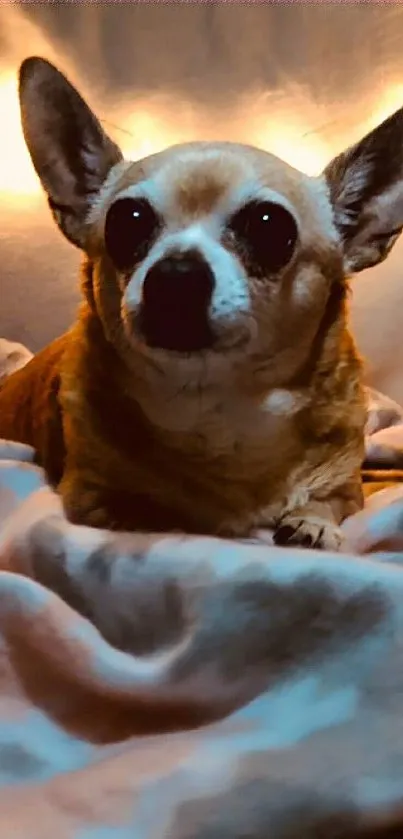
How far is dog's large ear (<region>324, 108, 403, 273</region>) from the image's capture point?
0.95 metres

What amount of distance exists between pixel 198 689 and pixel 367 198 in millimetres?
513

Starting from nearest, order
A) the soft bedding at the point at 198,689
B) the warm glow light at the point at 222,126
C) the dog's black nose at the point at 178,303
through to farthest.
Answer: the soft bedding at the point at 198,689
the dog's black nose at the point at 178,303
the warm glow light at the point at 222,126

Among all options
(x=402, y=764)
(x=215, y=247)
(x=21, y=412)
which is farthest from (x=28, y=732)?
(x=21, y=412)

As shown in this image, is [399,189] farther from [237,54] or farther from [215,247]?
[237,54]

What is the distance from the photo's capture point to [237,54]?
151 centimetres

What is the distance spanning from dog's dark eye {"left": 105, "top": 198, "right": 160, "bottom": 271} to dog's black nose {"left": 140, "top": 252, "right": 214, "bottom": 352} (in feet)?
0.23

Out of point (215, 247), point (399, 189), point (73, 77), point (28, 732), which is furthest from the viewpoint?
point (73, 77)

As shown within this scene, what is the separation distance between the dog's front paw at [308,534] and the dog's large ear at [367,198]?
245 millimetres

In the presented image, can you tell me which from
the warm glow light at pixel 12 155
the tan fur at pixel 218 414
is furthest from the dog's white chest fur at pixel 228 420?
the warm glow light at pixel 12 155

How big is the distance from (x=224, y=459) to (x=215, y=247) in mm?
195

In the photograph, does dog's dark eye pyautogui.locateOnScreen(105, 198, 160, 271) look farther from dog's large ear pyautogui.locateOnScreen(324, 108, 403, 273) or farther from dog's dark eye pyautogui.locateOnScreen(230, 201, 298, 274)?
dog's large ear pyautogui.locateOnScreen(324, 108, 403, 273)

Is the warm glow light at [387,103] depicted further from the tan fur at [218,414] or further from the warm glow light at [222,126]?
the tan fur at [218,414]

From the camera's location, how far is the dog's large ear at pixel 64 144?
3.01 ft

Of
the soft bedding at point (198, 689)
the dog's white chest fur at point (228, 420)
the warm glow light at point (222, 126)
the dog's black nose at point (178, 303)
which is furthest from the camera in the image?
the warm glow light at point (222, 126)
